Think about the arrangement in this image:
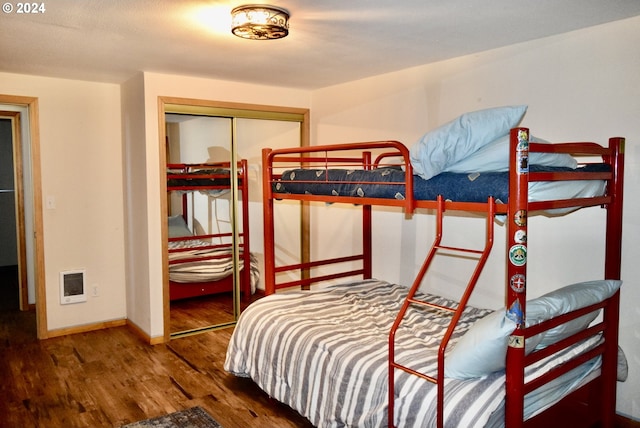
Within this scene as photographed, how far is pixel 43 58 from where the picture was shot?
11.1 ft

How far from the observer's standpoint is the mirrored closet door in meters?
4.13

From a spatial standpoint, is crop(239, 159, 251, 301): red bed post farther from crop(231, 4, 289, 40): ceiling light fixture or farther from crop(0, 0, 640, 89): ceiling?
crop(231, 4, 289, 40): ceiling light fixture

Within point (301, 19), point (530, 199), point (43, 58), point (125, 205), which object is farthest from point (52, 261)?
point (530, 199)

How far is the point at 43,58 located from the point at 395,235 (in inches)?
109

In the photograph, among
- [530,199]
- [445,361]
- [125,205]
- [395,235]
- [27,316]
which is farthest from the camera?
[27,316]

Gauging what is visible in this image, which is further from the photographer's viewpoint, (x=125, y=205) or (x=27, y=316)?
(x=27, y=316)

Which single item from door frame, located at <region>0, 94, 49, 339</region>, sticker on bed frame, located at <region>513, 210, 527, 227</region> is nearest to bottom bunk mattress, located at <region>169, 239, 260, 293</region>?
door frame, located at <region>0, 94, 49, 339</region>

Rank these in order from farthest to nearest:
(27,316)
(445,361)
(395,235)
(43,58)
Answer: (27,316) → (395,235) → (43,58) → (445,361)

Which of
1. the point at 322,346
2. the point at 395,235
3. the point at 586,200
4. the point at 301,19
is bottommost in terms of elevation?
the point at 322,346

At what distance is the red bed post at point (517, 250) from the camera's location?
5.96 feet

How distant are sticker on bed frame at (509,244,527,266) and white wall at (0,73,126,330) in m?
3.60

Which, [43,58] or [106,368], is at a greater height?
[43,58]

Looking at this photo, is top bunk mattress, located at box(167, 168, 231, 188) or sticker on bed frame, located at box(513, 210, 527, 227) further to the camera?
top bunk mattress, located at box(167, 168, 231, 188)

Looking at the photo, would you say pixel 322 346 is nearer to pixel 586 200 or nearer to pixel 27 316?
pixel 586 200
